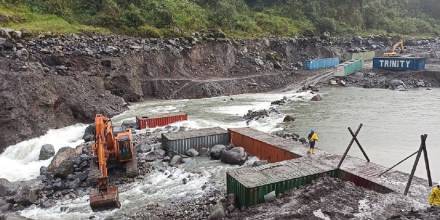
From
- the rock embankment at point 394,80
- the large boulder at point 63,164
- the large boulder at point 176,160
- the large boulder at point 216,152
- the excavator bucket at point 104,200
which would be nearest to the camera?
the excavator bucket at point 104,200

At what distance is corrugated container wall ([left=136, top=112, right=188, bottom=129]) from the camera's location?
37406mm

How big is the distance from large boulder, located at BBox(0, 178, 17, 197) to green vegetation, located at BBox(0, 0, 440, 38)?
29702 millimetres

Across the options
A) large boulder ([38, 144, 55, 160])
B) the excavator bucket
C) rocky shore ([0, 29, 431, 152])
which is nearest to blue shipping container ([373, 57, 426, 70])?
rocky shore ([0, 29, 431, 152])

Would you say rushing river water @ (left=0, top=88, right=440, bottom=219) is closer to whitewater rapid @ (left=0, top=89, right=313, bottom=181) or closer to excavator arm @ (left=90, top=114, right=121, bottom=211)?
whitewater rapid @ (left=0, top=89, right=313, bottom=181)

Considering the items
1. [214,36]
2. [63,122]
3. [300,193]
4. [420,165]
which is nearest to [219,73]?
[214,36]

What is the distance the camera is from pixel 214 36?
64.2 meters

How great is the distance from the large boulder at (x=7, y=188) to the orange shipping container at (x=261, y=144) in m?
15.5

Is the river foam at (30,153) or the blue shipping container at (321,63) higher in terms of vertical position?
the blue shipping container at (321,63)

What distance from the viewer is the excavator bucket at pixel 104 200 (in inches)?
743

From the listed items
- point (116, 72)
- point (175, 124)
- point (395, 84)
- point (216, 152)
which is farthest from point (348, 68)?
point (216, 152)

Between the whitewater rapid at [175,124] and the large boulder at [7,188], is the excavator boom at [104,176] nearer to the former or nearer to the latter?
the large boulder at [7,188]

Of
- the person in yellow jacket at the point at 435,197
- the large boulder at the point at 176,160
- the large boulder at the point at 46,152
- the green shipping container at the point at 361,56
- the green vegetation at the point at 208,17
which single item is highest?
the green vegetation at the point at 208,17

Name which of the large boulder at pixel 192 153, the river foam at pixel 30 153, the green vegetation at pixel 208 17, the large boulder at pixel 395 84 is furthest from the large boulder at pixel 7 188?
the large boulder at pixel 395 84

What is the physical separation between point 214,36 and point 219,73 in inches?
268
